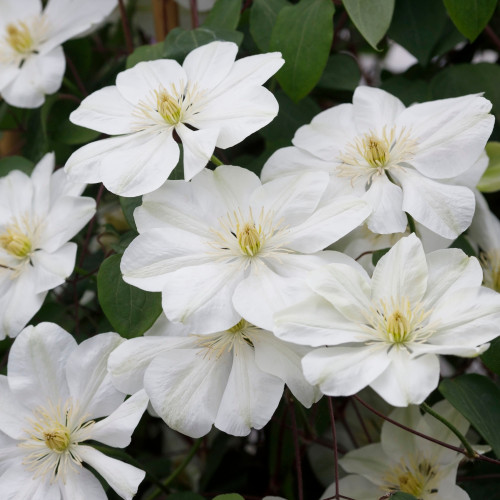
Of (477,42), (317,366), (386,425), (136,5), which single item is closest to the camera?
(317,366)

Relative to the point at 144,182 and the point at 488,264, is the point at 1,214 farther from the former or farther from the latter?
the point at 488,264

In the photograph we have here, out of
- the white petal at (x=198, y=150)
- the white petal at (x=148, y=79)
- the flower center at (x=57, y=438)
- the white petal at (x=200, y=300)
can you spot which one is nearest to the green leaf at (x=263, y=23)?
the white petal at (x=148, y=79)

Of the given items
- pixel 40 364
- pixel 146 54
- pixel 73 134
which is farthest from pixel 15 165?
pixel 40 364

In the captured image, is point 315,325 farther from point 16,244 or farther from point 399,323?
point 16,244

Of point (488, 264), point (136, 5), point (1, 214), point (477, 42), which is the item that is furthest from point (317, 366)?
point (136, 5)

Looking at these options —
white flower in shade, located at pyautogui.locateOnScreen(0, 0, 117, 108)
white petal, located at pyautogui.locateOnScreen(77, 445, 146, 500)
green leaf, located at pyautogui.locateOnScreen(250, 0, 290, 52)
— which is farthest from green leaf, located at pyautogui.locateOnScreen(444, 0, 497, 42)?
white petal, located at pyautogui.locateOnScreen(77, 445, 146, 500)

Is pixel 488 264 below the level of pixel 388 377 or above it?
below
